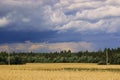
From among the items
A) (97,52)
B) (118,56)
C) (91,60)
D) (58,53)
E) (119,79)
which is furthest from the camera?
(58,53)

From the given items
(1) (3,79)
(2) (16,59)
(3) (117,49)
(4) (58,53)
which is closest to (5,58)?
(2) (16,59)

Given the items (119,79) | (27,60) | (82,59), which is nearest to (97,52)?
(82,59)

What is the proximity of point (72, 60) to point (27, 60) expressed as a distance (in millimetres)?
19506

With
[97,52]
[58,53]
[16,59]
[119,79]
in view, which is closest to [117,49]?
[97,52]

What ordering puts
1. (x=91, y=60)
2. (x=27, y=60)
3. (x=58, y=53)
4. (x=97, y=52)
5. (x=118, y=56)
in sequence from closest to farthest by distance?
(x=118, y=56) → (x=91, y=60) → (x=27, y=60) → (x=97, y=52) → (x=58, y=53)

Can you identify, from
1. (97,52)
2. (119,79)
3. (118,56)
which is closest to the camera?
(119,79)

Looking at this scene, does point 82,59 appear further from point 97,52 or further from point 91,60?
point 97,52

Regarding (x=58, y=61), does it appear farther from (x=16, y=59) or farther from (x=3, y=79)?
(x=3, y=79)

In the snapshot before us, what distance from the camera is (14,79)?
3325cm

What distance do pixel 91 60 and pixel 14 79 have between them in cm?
9941

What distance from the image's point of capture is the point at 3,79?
33.7 m

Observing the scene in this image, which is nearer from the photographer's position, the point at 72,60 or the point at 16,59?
the point at 16,59

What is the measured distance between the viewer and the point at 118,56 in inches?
4624

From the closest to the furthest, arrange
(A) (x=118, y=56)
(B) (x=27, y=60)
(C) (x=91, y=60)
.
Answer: (A) (x=118, y=56), (C) (x=91, y=60), (B) (x=27, y=60)
